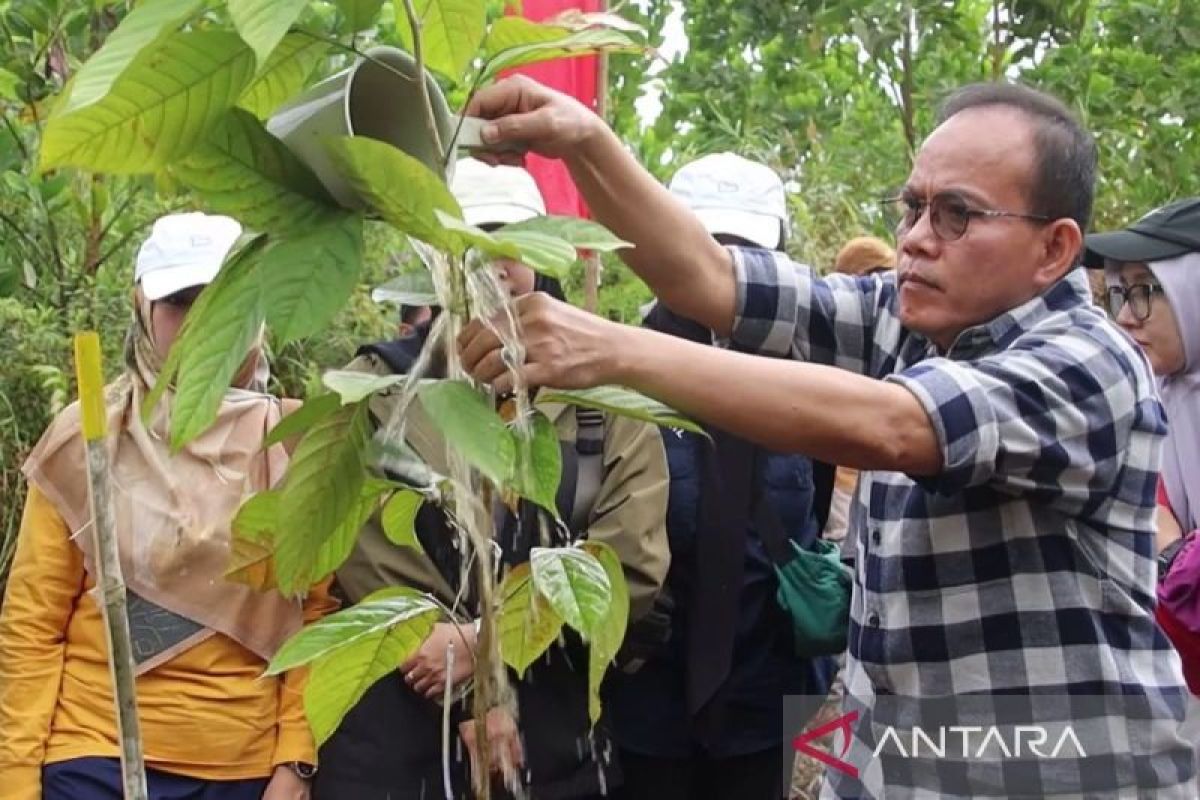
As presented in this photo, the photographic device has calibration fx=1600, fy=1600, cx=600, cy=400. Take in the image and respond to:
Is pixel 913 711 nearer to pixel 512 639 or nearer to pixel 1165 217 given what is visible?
pixel 512 639

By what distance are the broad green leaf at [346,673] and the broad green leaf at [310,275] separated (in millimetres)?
352

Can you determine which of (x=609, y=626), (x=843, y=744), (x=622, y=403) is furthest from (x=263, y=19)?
(x=843, y=744)

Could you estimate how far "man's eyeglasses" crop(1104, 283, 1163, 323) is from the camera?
312cm

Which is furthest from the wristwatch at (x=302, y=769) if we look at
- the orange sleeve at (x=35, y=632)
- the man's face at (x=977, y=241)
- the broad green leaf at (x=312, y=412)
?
the broad green leaf at (x=312, y=412)

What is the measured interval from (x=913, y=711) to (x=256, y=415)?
1473 mm

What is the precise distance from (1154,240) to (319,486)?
2222 mm

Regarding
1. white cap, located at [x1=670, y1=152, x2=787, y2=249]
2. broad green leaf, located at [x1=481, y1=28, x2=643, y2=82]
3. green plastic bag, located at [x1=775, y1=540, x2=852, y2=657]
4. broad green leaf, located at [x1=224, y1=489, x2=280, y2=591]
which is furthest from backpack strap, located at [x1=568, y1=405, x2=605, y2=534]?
broad green leaf, located at [x1=481, y1=28, x2=643, y2=82]

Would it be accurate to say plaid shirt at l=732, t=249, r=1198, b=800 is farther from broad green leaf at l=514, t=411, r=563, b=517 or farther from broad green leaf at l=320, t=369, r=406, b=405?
broad green leaf at l=320, t=369, r=406, b=405

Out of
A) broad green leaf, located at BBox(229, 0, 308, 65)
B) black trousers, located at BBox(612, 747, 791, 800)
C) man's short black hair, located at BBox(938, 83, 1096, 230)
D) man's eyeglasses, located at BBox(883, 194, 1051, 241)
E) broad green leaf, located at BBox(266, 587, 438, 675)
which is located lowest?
black trousers, located at BBox(612, 747, 791, 800)

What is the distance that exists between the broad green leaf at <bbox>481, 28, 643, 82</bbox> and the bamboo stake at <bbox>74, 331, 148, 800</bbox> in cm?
45

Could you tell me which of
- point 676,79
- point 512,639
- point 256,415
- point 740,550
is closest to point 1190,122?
point 676,79

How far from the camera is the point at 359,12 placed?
1.35 m

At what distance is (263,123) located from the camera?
1365mm

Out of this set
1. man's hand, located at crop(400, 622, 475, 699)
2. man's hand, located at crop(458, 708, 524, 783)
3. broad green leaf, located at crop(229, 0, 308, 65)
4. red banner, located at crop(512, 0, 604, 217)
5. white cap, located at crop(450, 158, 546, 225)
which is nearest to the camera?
broad green leaf, located at crop(229, 0, 308, 65)
